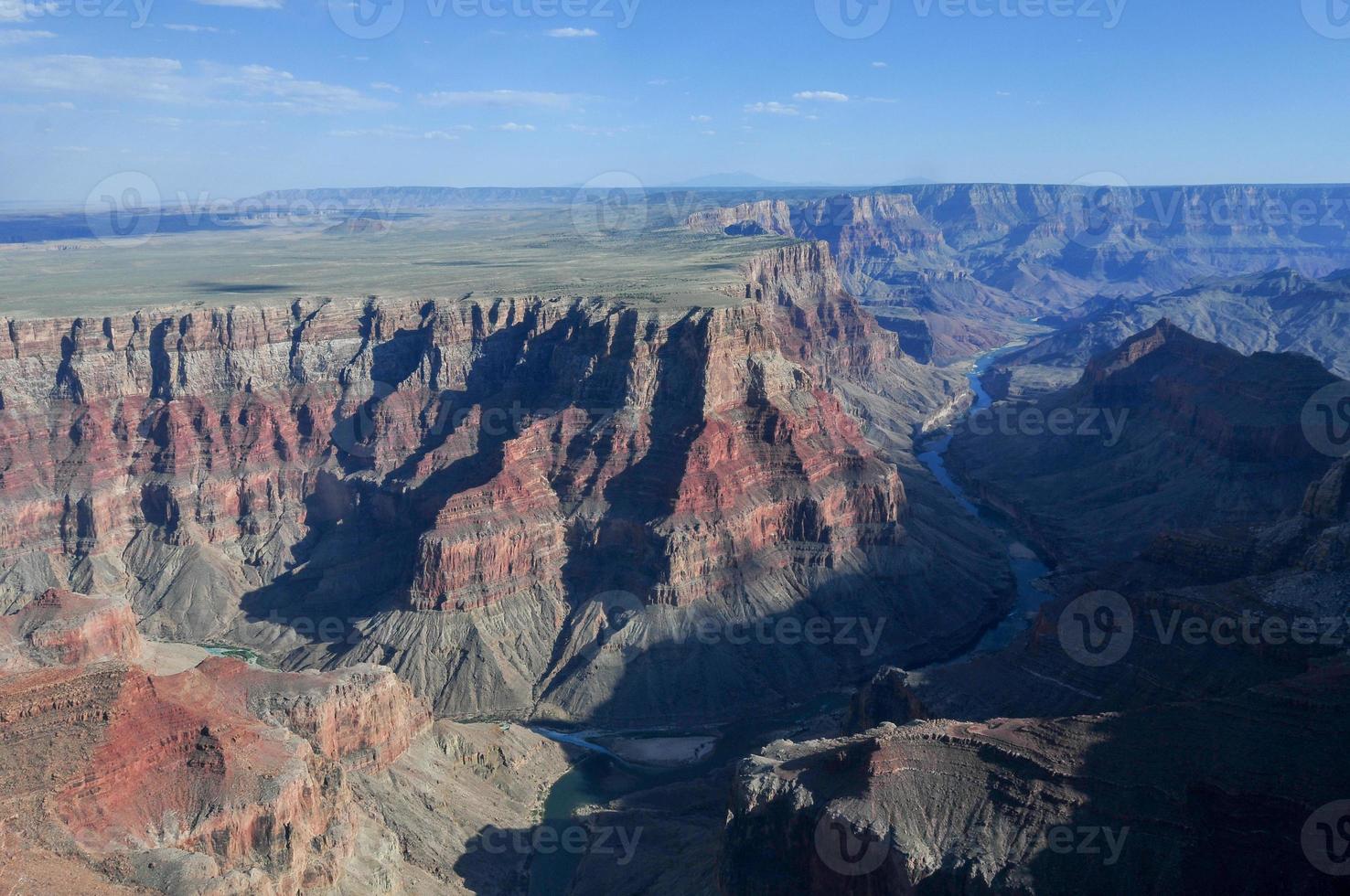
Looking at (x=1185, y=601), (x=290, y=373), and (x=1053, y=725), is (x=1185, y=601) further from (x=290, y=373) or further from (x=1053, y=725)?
(x=290, y=373)

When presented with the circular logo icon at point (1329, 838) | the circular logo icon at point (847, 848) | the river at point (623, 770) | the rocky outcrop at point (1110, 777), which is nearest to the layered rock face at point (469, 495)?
the river at point (623, 770)

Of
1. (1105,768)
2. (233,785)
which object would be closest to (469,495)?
(233,785)

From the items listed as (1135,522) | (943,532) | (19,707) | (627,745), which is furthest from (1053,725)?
(1135,522)

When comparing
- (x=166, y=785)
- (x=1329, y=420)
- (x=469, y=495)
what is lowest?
(x=166, y=785)

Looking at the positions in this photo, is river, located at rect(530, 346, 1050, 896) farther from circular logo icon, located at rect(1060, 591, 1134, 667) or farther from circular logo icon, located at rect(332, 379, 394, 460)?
circular logo icon, located at rect(332, 379, 394, 460)

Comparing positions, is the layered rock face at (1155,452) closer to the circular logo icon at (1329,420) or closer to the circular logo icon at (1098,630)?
the circular logo icon at (1329,420)

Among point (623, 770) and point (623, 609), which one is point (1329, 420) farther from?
point (623, 770)

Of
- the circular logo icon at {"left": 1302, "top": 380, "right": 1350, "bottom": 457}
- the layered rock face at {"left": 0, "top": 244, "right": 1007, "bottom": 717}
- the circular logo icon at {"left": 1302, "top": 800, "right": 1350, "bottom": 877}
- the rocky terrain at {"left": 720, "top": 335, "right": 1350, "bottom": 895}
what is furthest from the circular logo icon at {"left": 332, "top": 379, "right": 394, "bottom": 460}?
the circular logo icon at {"left": 1302, "top": 380, "right": 1350, "bottom": 457}
